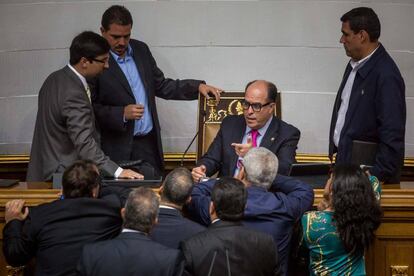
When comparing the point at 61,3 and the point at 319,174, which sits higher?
the point at 61,3

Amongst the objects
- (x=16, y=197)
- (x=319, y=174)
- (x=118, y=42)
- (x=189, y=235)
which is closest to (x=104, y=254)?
(x=189, y=235)

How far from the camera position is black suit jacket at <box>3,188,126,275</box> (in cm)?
420

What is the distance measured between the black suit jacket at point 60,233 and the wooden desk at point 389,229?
0.46m

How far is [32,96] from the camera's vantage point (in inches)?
275

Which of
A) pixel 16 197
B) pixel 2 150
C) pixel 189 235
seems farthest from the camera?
pixel 2 150

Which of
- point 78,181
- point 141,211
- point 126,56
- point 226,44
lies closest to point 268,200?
point 141,211

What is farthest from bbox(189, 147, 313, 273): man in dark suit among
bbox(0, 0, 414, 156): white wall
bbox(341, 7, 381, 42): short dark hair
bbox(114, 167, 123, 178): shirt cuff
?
bbox(0, 0, 414, 156): white wall

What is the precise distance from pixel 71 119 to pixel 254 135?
1.05 meters

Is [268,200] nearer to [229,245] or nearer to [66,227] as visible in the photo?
[229,245]

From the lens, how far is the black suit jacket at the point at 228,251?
13.0 ft

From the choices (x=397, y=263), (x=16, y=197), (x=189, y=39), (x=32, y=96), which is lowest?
(x=397, y=263)

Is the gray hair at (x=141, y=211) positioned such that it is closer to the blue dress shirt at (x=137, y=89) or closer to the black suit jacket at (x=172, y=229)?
the black suit jacket at (x=172, y=229)

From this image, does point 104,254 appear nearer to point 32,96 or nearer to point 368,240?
point 368,240

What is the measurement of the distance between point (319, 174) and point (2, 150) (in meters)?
2.71
